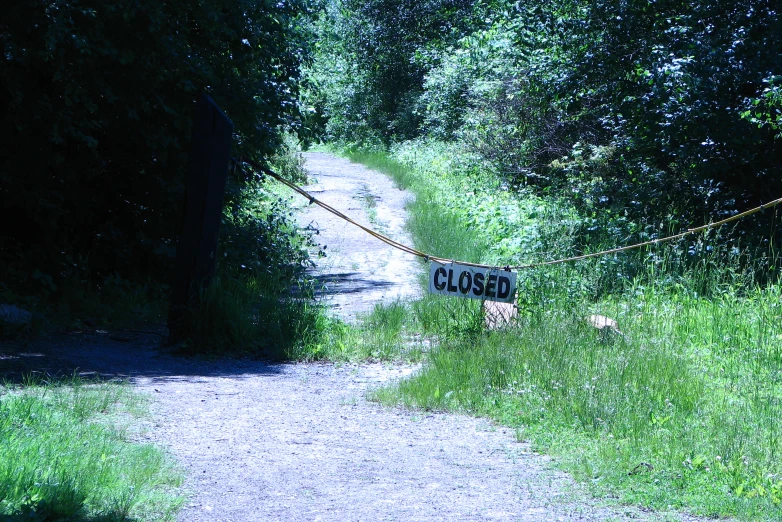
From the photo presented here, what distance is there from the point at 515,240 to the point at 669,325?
207 inches

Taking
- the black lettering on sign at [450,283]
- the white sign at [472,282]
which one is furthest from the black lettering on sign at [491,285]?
the black lettering on sign at [450,283]

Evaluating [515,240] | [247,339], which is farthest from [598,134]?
[247,339]

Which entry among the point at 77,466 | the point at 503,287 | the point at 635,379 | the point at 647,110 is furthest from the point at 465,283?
the point at 647,110

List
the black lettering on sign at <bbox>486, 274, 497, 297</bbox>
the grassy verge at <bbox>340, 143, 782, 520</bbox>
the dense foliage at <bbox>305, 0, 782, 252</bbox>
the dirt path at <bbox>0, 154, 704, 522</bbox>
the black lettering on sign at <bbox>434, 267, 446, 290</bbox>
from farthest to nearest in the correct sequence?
1. the dense foliage at <bbox>305, 0, 782, 252</bbox>
2. the black lettering on sign at <bbox>486, 274, 497, 297</bbox>
3. the black lettering on sign at <bbox>434, 267, 446, 290</bbox>
4. the grassy verge at <bbox>340, 143, 782, 520</bbox>
5. the dirt path at <bbox>0, 154, 704, 522</bbox>

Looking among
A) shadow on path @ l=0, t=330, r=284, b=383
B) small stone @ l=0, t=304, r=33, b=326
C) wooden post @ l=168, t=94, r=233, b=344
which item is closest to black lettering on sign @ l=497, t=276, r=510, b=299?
shadow on path @ l=0, t=330, r=284, b=383

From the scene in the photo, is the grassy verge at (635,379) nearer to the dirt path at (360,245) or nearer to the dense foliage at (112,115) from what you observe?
the dirt path at (360,245)

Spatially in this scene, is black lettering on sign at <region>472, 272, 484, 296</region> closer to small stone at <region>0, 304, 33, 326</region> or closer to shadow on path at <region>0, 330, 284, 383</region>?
shadow on path at <region>0, 330, 284, 383</region>

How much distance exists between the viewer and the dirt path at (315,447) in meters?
4.15

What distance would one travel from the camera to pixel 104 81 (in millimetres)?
9344

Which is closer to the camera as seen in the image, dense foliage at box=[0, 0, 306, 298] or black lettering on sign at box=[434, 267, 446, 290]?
black lettering on sign at box=[434, 267, 446, 290]

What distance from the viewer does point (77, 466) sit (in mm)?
4141

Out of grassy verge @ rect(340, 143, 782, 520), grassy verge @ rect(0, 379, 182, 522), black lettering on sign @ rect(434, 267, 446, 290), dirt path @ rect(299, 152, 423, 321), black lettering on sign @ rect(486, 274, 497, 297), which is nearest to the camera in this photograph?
grassy verge @ rect(0, 379, 182, 522)

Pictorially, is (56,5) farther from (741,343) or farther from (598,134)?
(598,134)

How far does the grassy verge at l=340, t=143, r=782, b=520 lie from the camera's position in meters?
4.62
